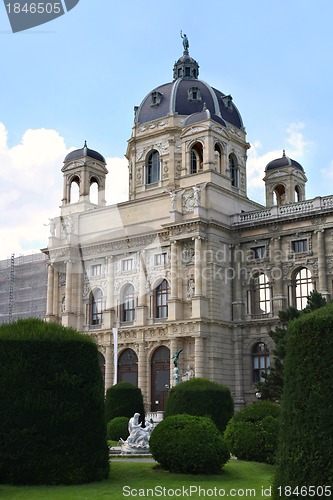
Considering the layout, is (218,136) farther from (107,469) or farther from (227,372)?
(107,469)

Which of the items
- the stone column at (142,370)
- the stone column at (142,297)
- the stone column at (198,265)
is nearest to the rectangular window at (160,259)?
the stone column at (142,297)

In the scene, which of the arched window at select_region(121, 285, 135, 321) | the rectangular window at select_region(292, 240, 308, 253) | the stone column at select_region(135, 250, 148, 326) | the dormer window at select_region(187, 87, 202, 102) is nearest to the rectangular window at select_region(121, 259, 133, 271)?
the stone column at select_region(135, 250, 148, 326)

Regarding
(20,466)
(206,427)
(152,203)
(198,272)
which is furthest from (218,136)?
(20,466)

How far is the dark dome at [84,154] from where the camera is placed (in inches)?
2399

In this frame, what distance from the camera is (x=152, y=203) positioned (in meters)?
53.1

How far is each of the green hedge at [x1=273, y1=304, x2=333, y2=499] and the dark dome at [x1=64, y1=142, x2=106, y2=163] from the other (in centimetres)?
5005

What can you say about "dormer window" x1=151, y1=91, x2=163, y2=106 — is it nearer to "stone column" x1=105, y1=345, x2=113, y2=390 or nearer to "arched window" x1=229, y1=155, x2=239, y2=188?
"arched window" x1=229, y1=155, x2=239, y2=188

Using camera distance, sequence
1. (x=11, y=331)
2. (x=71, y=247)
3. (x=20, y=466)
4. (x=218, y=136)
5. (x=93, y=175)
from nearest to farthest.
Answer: (x=20, y=466) → (x=11, y=331) → (x=218, y=136) → (x=71, y=247) → (x=93, y=175)

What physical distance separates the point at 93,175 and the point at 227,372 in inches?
898

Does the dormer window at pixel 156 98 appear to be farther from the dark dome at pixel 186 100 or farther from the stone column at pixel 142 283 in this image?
the stone column at pixel 142 283

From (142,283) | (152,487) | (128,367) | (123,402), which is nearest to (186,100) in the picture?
(142,283)

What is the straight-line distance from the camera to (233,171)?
192ft

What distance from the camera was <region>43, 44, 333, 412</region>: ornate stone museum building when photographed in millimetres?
47531

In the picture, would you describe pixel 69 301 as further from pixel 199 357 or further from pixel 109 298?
pixel 199 357
